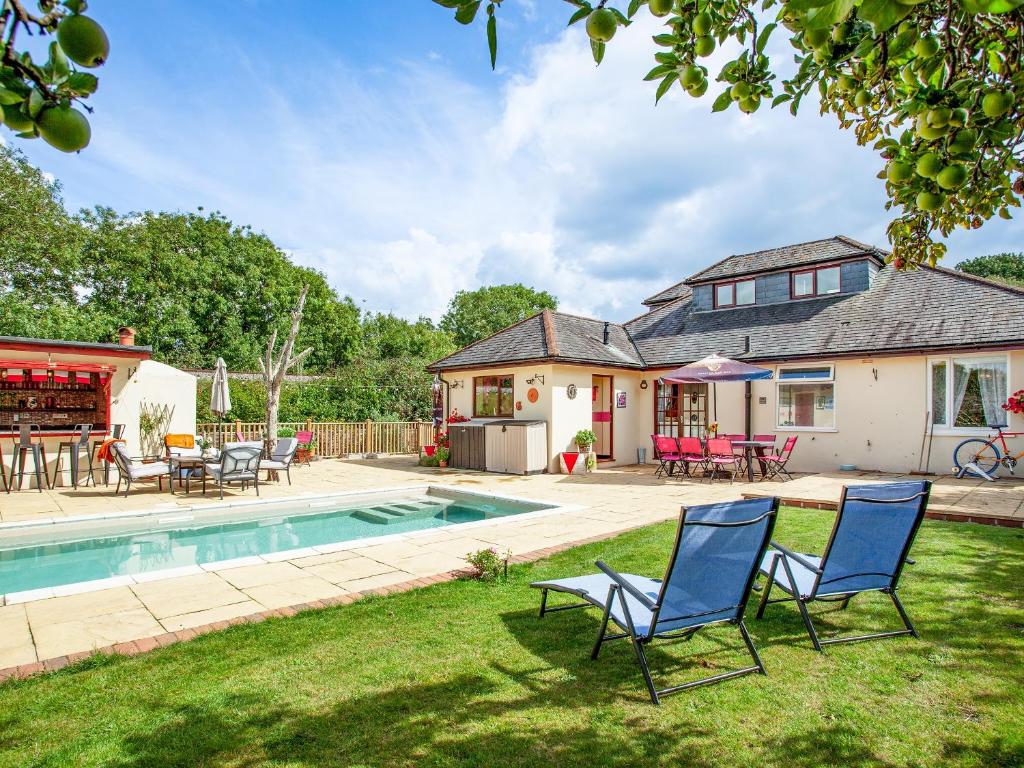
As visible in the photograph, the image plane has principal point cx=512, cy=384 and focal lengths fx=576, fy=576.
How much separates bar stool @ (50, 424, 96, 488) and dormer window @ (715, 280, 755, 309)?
1663 cm

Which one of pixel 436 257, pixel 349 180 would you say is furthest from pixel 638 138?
pixel 436 257

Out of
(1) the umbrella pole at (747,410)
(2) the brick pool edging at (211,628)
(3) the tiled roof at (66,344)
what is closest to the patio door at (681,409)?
(1) the umbrella pole at (747,410)

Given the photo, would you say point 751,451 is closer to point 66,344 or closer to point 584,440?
point 584,440

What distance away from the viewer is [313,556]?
6.14 meters

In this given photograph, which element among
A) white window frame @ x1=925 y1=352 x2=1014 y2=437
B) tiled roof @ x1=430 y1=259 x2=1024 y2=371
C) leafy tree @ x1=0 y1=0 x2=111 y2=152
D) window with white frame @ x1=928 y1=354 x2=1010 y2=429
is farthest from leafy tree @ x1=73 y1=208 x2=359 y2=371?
leafy tree @ x1=0 y1=0 x2=111 y2=152

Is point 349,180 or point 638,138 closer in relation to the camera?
point 638,138

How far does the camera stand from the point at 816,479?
11.2 metres

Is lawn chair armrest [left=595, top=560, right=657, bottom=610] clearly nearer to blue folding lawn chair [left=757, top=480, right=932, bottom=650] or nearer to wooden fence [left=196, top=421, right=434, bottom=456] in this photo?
blue folding lawn chair [left=757, top=480, right=932, bottom=650]

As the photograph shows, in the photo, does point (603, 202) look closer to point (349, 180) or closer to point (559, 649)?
point (349, 180)

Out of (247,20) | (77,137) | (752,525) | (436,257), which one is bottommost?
(752,525)

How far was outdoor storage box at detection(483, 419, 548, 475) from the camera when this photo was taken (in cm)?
1416

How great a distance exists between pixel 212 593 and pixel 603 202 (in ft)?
41.3

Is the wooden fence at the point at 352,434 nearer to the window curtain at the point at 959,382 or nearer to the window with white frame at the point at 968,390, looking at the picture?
the window with white frame at the point at 968,390

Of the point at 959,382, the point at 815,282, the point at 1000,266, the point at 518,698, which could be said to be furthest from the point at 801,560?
the point at 1000,266
